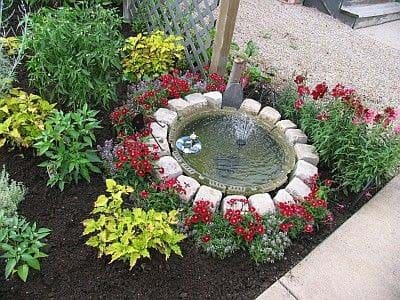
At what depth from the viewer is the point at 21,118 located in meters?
2.60

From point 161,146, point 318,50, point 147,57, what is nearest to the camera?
point 161,146

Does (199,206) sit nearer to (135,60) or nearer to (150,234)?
(150,234)

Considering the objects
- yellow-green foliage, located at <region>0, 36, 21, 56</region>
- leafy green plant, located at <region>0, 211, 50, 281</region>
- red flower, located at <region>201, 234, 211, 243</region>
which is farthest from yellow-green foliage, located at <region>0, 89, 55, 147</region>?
red flower, located at <region>201, 234, 211, 243</region>

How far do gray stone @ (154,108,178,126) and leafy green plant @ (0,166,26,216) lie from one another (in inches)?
39.9

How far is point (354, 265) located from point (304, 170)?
Answer: 679 millimetres

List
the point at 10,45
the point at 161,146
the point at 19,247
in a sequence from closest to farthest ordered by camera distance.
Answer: the point at 19,247 → the point at 161,146 → the point at 10,45

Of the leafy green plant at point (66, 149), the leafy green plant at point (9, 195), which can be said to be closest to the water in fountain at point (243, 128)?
the leafy green plant at point (66, 149)

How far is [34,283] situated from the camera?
2.09 meters

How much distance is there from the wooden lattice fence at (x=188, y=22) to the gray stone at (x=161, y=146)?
3.44 feet

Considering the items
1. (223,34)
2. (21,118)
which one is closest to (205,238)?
(21,118)

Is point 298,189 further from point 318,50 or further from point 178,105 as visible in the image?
point 318,50

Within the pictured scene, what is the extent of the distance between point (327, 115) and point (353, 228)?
832 mm

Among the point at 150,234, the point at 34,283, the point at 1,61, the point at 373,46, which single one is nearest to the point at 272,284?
the point at 150,234

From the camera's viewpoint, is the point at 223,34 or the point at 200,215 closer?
the point at 200,215
